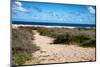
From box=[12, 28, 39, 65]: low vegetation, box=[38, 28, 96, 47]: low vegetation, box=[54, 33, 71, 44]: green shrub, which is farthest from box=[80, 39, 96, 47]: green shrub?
box=[12, 28, 39, 65]: low vegetation

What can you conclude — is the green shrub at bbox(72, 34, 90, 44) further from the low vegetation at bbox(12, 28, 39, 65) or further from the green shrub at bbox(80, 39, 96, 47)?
the low vegetation at bbox(12, 28, 39, 65)

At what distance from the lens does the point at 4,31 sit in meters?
2.58

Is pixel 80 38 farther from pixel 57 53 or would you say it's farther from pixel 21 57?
pixel 21 57

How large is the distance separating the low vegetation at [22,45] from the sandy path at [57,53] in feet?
0.21

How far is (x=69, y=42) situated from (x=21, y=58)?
27.3 inches

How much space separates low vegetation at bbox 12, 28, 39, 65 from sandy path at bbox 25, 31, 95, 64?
6 cm

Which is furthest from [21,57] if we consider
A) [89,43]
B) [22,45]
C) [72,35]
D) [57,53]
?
[89,43]

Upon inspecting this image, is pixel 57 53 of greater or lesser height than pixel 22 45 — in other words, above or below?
below

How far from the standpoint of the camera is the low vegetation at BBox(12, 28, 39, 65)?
2.63 metres

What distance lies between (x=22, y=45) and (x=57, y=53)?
1.60 feet

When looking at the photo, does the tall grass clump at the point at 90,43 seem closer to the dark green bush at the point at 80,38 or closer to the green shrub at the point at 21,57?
the dark green bush at the point at 80,38

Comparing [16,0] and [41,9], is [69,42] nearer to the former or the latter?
[41,9]

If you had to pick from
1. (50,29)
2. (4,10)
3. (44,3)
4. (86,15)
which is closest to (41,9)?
(44,3)

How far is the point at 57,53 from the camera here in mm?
2844
